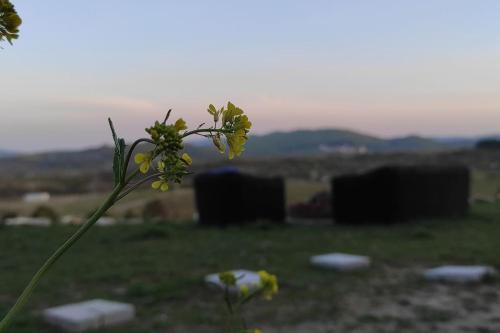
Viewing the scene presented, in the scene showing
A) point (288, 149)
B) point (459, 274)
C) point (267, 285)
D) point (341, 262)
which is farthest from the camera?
point (288, 149)

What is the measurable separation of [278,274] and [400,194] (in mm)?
4545

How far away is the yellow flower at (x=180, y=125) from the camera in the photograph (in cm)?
62

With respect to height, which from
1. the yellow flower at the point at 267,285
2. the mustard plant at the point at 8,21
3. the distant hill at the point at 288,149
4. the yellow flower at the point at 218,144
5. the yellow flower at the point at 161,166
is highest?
the mustard plant at the point at 8,21

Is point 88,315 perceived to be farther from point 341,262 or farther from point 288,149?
point 288,149

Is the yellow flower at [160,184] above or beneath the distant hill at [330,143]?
above

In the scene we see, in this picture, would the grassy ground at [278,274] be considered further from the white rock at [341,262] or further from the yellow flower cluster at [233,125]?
the yellow flower cluster at [233,125]

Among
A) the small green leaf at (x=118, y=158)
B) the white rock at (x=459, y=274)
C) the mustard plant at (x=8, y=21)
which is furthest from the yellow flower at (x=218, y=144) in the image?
the white rock at (x=459, y=274)

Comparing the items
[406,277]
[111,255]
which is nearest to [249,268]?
[406,277]

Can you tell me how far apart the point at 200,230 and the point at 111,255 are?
2.61 m

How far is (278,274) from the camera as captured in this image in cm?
562

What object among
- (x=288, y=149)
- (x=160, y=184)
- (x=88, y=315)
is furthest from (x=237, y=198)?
(x=288, y=149)

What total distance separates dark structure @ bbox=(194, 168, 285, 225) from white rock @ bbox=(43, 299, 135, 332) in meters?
5.75

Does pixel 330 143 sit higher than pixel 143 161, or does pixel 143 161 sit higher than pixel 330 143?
pixel 143 161

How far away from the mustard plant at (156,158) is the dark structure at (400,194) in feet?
29.6
